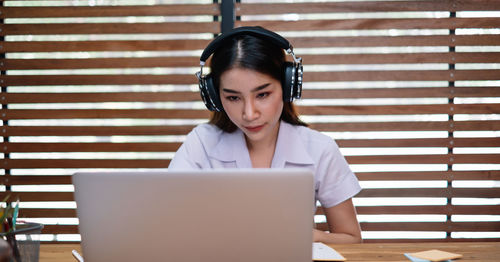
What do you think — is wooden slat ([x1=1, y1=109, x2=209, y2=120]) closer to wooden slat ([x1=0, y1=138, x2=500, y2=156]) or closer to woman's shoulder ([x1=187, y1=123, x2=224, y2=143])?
wooden slat ([x1=0, y1=138, x2=500, y2=156])

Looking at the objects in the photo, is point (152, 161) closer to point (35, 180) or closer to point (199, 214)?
point (35, 180)

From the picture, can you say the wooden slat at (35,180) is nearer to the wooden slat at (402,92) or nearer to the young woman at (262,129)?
the young woman at (262,129)

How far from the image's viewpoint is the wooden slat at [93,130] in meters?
2.89

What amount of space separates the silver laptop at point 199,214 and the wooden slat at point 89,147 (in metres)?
2.00

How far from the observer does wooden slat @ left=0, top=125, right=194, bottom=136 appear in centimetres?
289

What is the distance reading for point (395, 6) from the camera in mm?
2744

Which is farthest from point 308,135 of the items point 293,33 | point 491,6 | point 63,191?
point 63,191

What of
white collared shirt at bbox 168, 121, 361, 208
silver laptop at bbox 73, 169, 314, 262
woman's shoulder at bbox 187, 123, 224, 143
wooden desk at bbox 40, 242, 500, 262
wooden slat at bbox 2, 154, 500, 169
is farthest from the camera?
wooden slat at bbox 2, 154, 500, 169

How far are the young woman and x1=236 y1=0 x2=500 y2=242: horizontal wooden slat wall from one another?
95cm

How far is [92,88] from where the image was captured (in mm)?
2979

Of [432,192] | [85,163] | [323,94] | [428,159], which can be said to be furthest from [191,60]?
[432,192]

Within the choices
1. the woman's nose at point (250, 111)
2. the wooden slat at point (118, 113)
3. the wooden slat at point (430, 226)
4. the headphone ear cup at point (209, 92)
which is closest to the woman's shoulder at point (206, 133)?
the headphone ear cup at point (209, 92)

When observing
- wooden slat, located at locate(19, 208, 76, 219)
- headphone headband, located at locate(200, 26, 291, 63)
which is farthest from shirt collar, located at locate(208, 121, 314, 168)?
wooden slat, located at locate(19, 208, 76, 219)

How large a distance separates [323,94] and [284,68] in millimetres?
1226
